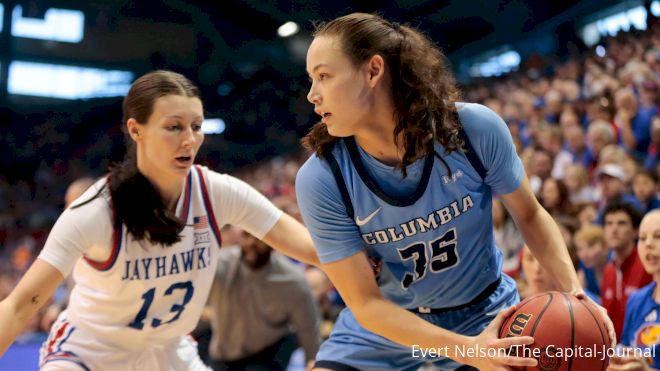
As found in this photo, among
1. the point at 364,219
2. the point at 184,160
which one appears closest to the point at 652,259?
the point at 364,219

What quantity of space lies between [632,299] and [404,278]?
198 centimetres

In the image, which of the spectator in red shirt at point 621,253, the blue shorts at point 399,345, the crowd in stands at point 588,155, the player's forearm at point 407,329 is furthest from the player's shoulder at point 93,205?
the spectator in red shirt at point 621,253

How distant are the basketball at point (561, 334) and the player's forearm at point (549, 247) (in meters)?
0.30

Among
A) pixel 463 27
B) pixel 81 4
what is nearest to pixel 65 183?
pixel 81 4

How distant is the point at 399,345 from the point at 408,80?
96 centimetres

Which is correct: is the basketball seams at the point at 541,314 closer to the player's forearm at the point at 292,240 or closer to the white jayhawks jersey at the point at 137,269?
the player's forearm at the point at 292,240

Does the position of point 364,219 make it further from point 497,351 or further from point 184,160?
point 184,160

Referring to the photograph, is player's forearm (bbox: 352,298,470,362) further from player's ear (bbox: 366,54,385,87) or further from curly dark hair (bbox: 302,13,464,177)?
player's ear (bbox: 366,54,385,87)

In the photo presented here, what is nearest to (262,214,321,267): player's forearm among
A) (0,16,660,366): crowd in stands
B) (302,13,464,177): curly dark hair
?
(302,13,464,177): curly dark hair

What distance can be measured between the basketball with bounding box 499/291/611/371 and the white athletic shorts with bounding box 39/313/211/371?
1.51 metres

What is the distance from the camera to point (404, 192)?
8.63ft

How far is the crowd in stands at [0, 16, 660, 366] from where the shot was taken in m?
4.91

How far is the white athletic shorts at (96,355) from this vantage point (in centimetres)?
302

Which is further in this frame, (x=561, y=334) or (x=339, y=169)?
(x=339, y=169)
